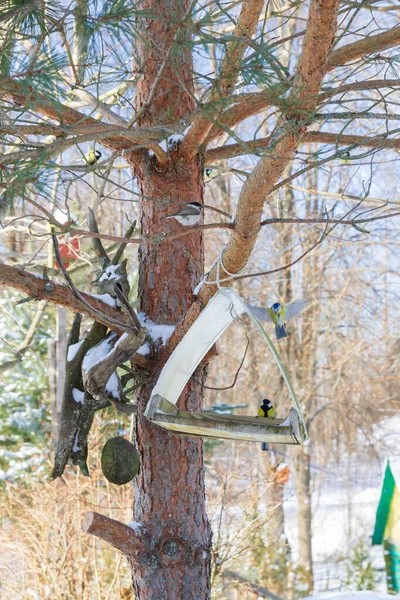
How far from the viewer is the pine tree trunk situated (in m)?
2.18

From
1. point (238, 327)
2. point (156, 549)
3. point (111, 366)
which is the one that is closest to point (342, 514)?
point (238, 327)

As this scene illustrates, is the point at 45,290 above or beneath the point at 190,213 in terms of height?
beneath

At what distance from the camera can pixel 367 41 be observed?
6.05 ft

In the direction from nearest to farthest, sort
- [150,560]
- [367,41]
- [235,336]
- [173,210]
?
[367,41] → [150,560] → [173,210] → [235,336]

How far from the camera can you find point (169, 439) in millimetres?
2248

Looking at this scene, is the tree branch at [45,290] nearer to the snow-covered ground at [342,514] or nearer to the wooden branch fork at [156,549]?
the wooden branch fork at [156,549]

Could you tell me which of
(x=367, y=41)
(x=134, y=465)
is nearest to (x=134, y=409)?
(x=134, y=465)

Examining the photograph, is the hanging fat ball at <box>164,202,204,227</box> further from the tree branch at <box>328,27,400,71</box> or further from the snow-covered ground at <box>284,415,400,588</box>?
the snow-covered ground at <box>284,415,400,588</box>

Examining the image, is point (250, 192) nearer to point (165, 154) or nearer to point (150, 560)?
point (165, 154)

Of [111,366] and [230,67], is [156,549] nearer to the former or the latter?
[111,366]

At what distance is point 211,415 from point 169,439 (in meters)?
0.38

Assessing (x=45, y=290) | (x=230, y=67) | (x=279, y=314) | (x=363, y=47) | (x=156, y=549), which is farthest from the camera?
(x=156, y=549)

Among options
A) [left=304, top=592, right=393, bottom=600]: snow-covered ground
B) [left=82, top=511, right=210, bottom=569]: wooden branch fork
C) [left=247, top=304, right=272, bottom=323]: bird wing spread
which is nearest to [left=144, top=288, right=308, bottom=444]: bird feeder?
[left=247, top=304, right=272, bottom=323]: bird wing spread

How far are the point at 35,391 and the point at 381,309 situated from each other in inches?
158
